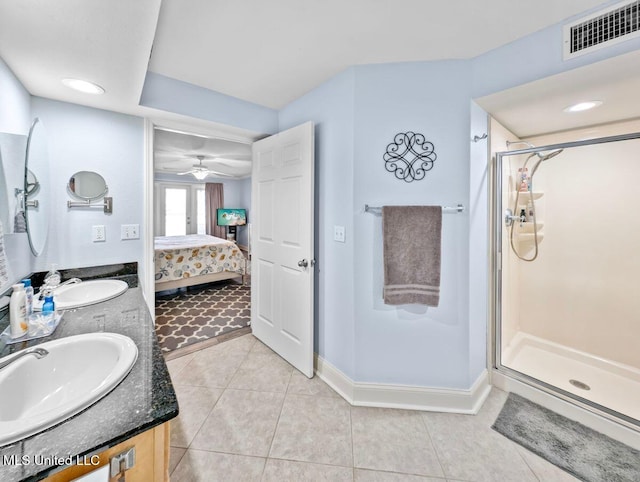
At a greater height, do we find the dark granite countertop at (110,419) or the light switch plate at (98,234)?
the light switch plate at (98,234)

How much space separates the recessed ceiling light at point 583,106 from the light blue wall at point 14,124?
3.20 m

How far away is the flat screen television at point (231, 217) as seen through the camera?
702 centimetres

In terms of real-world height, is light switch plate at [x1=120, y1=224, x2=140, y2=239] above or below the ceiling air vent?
below

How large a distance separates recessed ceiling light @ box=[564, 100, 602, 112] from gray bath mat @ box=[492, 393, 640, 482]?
198 centimetres

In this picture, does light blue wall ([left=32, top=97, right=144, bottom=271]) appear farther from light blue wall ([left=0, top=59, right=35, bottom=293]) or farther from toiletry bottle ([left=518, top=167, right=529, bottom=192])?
toiletry bottle ([left=518, top=167, right=529, bottom=192])

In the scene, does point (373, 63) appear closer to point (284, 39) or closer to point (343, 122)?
point (343, 122)

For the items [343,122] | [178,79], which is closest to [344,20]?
[343,122]

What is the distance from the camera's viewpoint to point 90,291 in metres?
1.79

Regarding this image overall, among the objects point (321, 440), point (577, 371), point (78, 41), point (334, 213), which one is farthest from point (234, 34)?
point (577, 371)

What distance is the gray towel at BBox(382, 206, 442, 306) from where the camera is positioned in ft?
5.60

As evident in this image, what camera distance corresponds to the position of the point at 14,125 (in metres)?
1.45

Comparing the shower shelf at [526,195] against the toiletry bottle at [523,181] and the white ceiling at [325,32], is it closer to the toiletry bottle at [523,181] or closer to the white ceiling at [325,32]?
the toiletry bottle at [523,181]

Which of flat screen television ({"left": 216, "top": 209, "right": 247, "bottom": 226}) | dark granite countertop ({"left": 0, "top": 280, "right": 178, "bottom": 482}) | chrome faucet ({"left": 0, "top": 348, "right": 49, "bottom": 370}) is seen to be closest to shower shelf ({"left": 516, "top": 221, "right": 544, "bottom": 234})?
dark granite countertop ({"left": 0, "top": 280, "right": 178, "bottom": 482})

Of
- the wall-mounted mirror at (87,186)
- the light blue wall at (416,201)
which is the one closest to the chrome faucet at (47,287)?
the wall-mounted mirror at (87,186)
